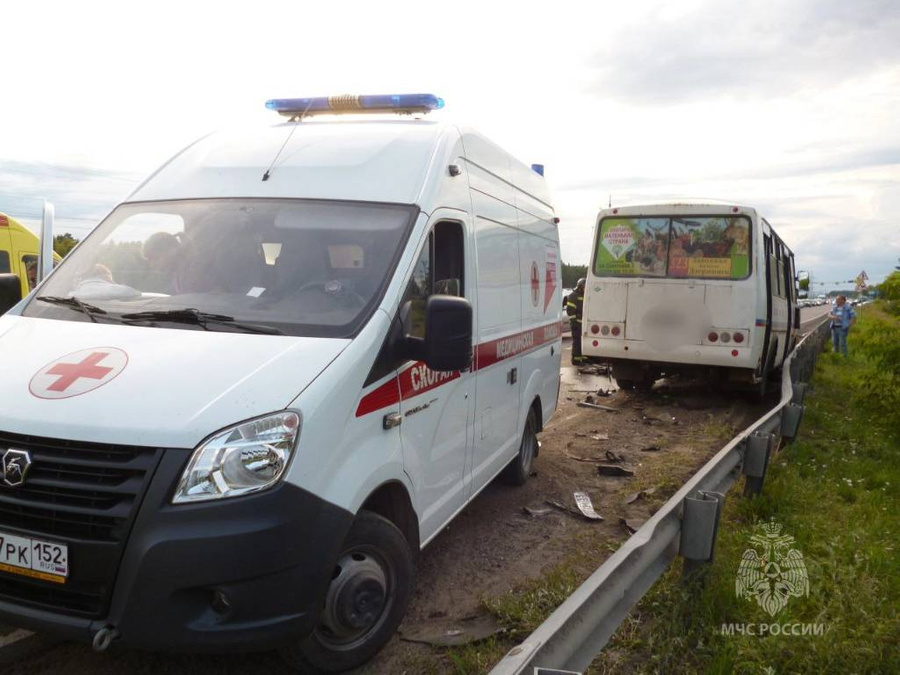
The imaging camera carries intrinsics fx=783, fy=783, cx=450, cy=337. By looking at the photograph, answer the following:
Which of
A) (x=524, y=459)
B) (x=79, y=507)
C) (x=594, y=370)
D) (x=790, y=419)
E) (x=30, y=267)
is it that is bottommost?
(x=594, y=370)

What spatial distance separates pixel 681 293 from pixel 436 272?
7.64 meters

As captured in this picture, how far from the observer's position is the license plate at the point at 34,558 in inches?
109

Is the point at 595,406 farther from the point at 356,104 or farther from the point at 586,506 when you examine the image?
the point at 356,104

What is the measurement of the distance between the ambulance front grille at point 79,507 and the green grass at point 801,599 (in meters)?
2.07

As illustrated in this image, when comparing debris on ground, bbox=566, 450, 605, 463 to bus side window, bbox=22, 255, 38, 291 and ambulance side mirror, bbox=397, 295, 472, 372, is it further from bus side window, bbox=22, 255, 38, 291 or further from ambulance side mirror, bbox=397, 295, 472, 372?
bus side window, bbox=22, 255, 38, 291

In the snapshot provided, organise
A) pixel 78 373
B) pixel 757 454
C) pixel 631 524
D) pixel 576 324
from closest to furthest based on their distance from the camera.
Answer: pixel 78 373 → pixel 757 454 → pixel 631 524 → pixel 576 324

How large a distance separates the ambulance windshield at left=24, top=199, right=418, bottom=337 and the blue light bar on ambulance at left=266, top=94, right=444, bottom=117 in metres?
1.19

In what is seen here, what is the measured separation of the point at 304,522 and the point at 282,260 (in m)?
1.43

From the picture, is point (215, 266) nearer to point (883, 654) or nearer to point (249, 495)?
point (249, 495)

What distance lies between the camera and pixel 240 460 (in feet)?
9.17

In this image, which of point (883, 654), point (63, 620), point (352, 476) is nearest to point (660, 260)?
point (883, 654)

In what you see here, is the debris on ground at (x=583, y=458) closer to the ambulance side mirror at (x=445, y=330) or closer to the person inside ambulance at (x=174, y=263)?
the ambulance side mirror at (x=445, y=330)

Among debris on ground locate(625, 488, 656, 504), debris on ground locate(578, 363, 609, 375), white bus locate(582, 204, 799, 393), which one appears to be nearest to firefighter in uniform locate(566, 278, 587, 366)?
debris on ground locate(578, 363, 609, 375)

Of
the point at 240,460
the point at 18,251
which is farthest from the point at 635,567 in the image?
the point at 18,251
